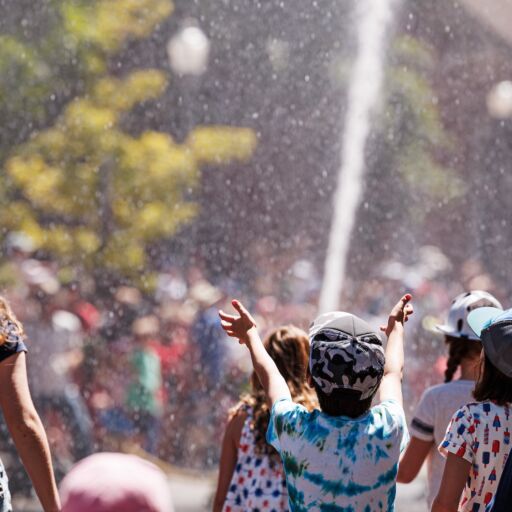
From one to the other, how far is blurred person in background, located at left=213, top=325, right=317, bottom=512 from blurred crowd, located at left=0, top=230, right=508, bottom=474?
4.06 m

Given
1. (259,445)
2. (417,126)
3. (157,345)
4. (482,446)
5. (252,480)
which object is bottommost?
(252,480)

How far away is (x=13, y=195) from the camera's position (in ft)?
29.8

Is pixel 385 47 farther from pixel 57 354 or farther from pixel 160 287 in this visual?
pixel 57 354

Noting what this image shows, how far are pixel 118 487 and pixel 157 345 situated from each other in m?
6.14

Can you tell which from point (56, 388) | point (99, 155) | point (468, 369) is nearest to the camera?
point (468, 369)

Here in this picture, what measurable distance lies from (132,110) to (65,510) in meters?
7.77

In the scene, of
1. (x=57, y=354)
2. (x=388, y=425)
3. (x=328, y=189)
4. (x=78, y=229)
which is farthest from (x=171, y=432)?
(x=388, y=425)

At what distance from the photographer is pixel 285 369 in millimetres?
3088

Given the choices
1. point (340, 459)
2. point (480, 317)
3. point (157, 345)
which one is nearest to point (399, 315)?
point (480, 317)

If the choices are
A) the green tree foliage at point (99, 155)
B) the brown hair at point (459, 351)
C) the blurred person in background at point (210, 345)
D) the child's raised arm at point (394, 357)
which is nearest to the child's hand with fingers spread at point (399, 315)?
the child's raised arm at point (394, 357)

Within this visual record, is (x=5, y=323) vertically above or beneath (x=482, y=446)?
above

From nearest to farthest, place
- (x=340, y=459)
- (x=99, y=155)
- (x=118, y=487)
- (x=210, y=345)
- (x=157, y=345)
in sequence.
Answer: (x=118, y=487) < (x=340, y=459) < (x=210, y=345) < (x=157, y=345) < (x=99, y=155)

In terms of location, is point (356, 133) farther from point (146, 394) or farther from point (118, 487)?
point (118, 487)

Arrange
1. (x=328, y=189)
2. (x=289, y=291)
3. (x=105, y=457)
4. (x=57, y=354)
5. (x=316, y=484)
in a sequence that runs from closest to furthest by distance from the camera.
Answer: (x=105, y=457) → (x=316, y=484) → (x=57, y=354) → (x=289, y=291) → (x=328, y=189)
